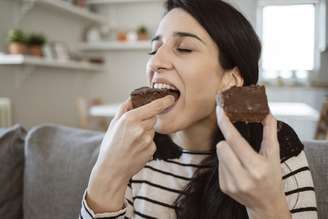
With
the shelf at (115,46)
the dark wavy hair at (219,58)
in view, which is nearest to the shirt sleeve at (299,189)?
the dark wavy hair at (219,58)

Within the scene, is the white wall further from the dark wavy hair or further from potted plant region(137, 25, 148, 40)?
the dark wavy hair

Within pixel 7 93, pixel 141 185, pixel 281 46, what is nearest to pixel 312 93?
pixel 281 46

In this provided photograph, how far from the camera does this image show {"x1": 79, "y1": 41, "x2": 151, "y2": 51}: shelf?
435 centimetres

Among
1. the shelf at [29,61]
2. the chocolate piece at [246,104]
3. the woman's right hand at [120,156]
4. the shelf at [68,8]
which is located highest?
the shelf at [68,8]

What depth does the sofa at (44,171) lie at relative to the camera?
4.01 feet

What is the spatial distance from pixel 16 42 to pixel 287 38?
2966 mm

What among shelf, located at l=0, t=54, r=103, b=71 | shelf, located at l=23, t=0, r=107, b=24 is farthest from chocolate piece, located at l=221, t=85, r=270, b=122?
shelf, located at l=23, t=0, r=107, b=24

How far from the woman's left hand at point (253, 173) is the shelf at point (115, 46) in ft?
12.1

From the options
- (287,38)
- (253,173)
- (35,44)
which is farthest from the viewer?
(287,38)

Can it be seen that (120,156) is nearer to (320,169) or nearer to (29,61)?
(320,169)

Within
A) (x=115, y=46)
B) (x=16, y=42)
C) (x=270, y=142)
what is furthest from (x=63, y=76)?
(x=270, y=142)

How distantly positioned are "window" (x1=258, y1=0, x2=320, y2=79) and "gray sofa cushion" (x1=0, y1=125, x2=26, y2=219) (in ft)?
11.0

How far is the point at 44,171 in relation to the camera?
1265 mm

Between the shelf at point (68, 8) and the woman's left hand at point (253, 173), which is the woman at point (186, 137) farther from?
the shelf at point (68, 8)
